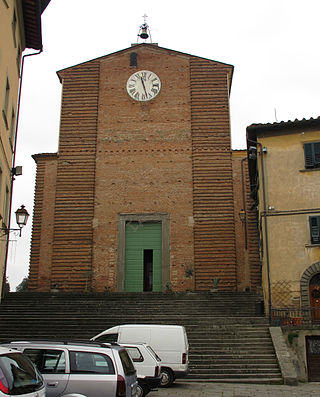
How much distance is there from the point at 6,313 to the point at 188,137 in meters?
12.7

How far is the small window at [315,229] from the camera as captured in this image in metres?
18.1

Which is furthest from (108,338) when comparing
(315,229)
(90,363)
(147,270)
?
(147,270)

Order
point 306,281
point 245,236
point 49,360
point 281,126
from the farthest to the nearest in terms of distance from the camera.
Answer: point 245,236
point 281,126
point 306,281
point 49,360

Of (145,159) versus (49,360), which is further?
(145,159)

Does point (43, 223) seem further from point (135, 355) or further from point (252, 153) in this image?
point (135, 355)

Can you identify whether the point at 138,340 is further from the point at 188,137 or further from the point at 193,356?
the point at 188,137

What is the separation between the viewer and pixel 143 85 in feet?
92.2

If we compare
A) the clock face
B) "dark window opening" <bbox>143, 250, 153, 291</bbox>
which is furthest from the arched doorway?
the clock face

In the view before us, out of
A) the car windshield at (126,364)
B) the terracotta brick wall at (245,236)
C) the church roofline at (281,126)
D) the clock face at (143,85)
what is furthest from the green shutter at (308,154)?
the car windshield at (126,364)

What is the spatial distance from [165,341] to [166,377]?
886 mm

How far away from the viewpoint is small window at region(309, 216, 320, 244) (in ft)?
59.4

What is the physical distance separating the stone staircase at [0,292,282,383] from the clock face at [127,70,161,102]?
11.1m

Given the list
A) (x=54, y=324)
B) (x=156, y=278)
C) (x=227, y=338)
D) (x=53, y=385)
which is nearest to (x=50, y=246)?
(x=156, y=278)

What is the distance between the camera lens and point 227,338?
16922mm
